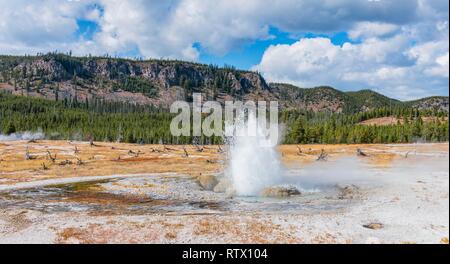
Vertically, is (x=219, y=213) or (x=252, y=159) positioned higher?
(x=252, y=159)

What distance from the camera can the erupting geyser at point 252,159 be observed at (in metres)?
42.2

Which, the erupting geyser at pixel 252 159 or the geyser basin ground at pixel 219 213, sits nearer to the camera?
the geyser basin ground at pixel 219 213

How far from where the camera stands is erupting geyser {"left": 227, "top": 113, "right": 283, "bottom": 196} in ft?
138

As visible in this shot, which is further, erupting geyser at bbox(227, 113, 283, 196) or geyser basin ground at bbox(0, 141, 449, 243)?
erupting geyser at bbox(227, 113, 283, 196)

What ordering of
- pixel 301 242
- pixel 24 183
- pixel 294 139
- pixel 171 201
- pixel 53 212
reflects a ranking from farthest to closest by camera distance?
1. pixel 294 139
2. pixel 24 183
3. pixel 171 201
4. pixel 53 212
5. pixel 301 242

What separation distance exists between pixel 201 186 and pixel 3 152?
235ft

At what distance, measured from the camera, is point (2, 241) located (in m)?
22.6

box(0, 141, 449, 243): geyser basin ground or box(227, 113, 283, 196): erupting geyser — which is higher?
box(227, 113, 283, 196): erupting geyser

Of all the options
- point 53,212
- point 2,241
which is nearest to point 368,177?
point 53,212

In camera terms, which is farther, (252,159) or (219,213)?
(252,159)

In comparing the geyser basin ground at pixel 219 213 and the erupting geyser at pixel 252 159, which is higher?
the erupting geyser at pixel 252 159

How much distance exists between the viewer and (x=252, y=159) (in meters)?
43.9

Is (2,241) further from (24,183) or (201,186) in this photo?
(24,183)
